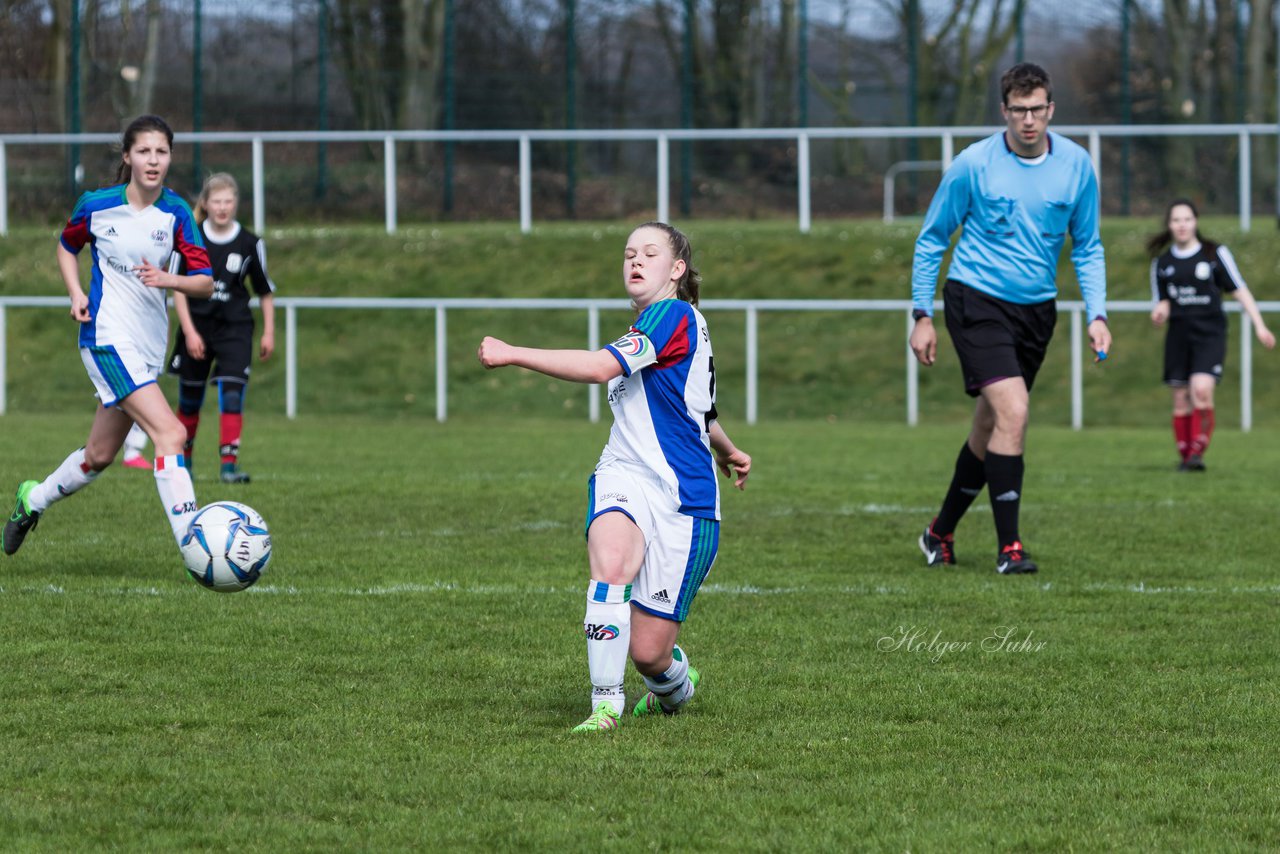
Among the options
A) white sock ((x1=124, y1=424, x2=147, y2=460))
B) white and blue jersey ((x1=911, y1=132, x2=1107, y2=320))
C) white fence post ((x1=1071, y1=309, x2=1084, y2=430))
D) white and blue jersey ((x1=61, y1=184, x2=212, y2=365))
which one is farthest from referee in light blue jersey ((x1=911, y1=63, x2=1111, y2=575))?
white fence post ((x1=1071, y1=309, x2=1084, y2=430))

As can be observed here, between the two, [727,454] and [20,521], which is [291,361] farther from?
[727,454]

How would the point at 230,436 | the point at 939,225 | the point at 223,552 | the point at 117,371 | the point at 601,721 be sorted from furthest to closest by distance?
the point at 230,436 → the point at 939,225 → the point at 117,371 → the point at 223,552 → the point at 601,721

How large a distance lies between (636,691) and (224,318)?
23.1ft

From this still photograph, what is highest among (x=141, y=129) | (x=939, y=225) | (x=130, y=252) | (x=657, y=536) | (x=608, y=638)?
(x=141, y=129)

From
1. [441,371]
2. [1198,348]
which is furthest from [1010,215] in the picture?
[441,371]

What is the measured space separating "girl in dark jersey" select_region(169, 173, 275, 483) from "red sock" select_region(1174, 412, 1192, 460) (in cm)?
623

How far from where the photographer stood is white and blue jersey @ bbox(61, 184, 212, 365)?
7.55 m

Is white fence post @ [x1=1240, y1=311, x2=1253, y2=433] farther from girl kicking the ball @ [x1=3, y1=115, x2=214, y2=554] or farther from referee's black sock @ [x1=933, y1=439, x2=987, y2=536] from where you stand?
girl kicking the ball @ [x1=3, y1=115, x2=214, y2=554]

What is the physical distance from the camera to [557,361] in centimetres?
454

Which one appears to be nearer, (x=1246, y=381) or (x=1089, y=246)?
(x=1089, y=246)

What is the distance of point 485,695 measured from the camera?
512 cm

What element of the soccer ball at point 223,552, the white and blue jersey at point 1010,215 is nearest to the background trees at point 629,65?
the white and blue jersey at point 1010,215

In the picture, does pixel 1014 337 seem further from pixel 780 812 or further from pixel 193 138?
pixel 193 138

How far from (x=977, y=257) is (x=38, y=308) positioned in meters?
16.1
